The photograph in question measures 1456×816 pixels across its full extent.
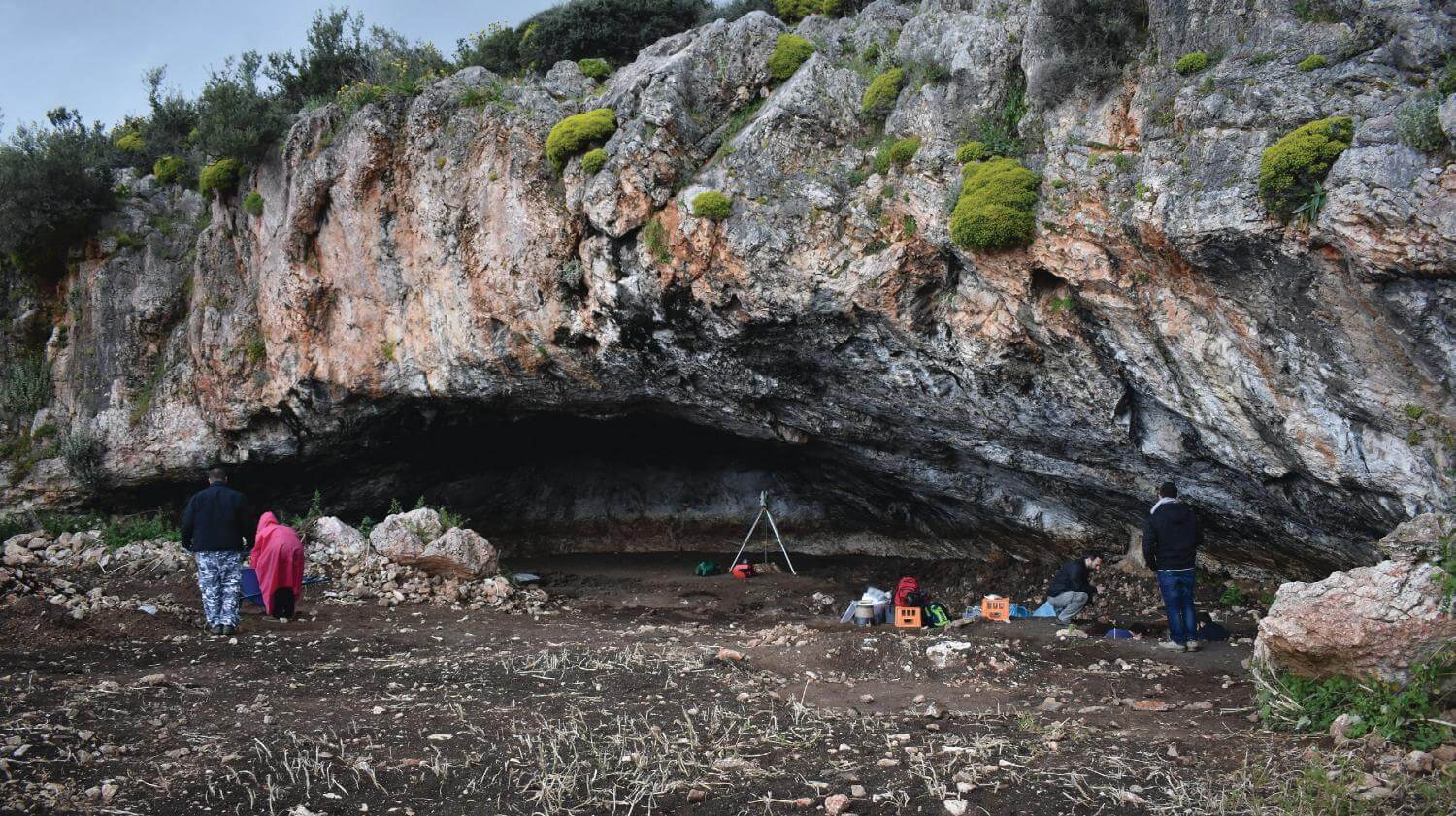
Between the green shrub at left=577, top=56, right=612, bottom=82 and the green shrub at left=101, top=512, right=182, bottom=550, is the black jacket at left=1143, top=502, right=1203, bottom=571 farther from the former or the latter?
the green shrub at left=101, top=512, right=182, bottom=550

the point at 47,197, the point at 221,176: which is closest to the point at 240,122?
the point at 221,176

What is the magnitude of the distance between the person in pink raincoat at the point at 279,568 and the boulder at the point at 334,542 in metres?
2.40

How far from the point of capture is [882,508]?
16.7m

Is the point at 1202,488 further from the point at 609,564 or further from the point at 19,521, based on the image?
the point at 19,521

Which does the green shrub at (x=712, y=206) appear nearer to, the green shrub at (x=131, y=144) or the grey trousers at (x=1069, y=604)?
the grey trousers at (x=1069, y=604)

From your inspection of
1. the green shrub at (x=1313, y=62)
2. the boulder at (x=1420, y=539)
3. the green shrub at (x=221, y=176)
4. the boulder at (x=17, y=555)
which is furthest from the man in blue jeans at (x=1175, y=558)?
the green shrub at (x=221, y=176)

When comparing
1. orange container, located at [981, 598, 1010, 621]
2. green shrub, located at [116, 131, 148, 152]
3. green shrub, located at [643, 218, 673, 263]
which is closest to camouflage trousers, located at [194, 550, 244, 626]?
green shrub, located at [643, 218, 673, 263]

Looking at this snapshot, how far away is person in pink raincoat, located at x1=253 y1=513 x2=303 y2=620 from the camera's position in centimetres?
1059

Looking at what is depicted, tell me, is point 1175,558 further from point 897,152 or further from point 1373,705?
point 897,152

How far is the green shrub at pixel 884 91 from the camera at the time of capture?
10742 mm

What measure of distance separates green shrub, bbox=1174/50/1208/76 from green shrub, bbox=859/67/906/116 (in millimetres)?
3429

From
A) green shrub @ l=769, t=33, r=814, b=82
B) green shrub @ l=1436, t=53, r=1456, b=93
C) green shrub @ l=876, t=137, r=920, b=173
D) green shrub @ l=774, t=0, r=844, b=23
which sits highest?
green shrub @ l=774, t=0, r=844, b=23

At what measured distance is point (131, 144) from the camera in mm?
19250

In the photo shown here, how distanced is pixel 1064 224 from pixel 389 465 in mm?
14594
